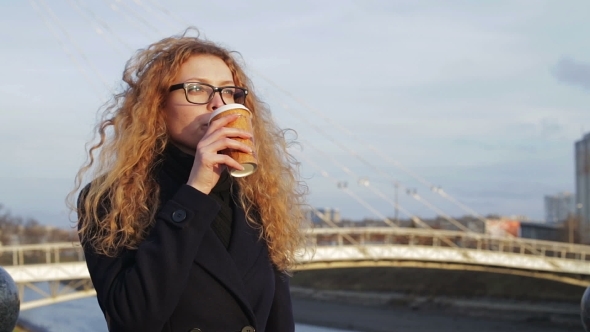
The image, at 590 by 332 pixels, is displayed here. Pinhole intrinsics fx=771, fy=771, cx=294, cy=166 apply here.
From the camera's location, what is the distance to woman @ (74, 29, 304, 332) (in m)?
1.44

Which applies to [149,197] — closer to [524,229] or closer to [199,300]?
[199,300]

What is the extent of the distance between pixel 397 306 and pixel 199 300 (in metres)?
30.7

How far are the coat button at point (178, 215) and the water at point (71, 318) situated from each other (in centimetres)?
1998

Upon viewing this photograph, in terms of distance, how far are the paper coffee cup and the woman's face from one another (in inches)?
4.4

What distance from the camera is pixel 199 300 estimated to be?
148 cm

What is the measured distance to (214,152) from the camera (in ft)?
4.73

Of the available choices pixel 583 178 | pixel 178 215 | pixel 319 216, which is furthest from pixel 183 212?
pixel 583 178

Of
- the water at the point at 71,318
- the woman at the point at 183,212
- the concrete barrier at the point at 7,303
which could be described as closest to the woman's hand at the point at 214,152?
the woman at the point at 183,212

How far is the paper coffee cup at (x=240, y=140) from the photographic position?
147 centimetres

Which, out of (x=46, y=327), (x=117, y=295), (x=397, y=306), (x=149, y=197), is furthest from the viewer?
(x=397, y=306)

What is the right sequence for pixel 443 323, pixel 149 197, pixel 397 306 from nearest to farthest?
pixel 149 197, pixel 443 323, pixel 397 306

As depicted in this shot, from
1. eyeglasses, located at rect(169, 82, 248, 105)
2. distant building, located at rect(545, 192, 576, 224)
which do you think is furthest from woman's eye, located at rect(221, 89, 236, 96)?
distant building, located at rect(545, 192, 576, 224)

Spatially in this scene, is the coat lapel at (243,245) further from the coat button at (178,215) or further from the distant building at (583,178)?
the distant building at (583,178)

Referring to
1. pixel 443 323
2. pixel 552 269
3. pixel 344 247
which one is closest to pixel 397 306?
pixel 443 323
